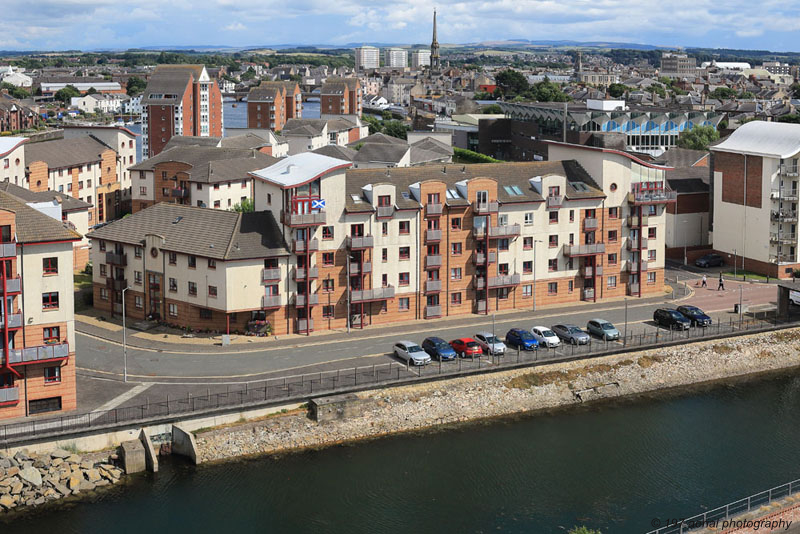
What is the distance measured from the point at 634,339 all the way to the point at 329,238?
1922cm

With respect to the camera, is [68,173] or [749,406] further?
[68,173]

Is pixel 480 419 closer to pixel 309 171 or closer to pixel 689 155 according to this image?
pixel 309 171

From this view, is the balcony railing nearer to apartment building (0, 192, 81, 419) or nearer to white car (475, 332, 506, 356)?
white car (475, 332, 506, 356)

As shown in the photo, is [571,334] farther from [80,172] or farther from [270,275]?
[80,172]

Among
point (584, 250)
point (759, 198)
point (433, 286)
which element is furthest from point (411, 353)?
point (759, 198)

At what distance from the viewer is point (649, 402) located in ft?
189

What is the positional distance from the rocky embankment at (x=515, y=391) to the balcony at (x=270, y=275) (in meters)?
11.5

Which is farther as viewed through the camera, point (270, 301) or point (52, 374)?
point (270, 301)

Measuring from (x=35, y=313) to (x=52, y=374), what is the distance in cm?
295

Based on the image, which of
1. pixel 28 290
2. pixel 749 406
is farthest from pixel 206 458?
pixel 749 406

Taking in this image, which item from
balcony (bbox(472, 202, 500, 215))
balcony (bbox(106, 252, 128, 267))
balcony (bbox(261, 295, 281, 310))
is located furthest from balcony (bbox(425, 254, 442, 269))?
balcony (bbox(106, 252, 128, 267))

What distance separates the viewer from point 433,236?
64.4 m

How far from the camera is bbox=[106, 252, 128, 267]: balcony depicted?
64188mm

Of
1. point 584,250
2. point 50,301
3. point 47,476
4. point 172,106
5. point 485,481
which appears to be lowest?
point 485,481
